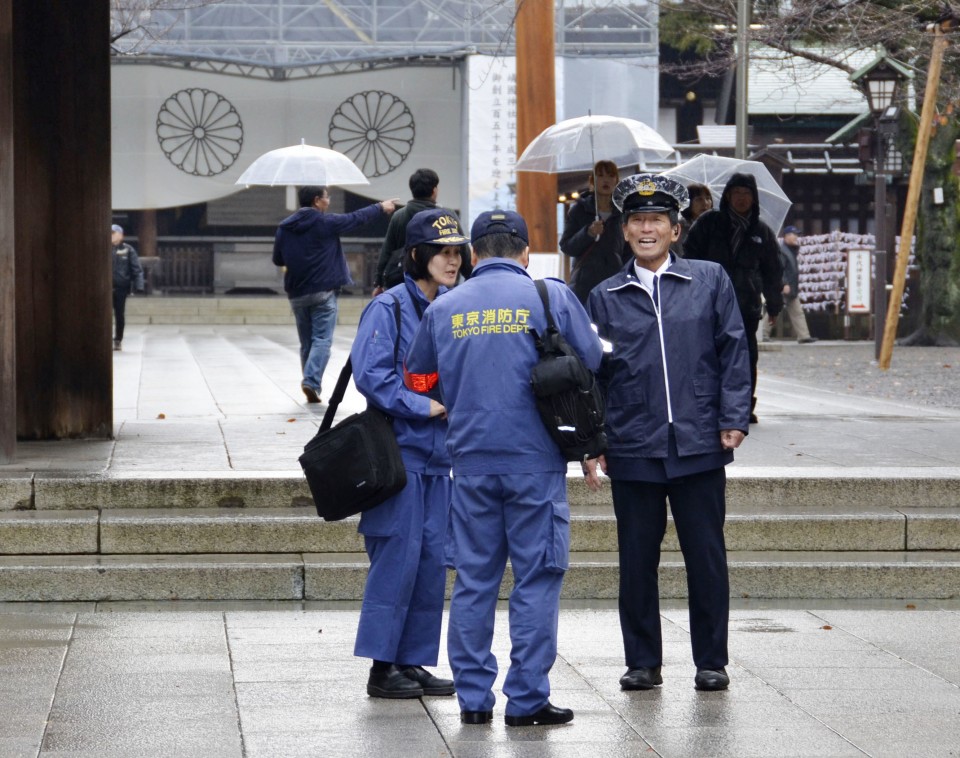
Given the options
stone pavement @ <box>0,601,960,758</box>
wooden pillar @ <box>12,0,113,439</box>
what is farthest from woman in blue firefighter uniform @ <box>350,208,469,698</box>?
wooden pillar @ <box>12,0,113,439</box>

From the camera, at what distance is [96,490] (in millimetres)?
7781

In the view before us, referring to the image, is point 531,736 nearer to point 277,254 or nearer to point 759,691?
point 759,691

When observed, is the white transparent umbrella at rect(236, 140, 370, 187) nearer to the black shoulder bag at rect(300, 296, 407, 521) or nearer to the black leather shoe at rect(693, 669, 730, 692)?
the black shoulder bag at rect(300, 296, 407, 521)

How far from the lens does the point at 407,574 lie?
5383 millimetres

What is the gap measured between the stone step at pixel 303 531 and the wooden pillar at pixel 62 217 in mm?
2299

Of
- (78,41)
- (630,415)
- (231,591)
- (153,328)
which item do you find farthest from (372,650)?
(153,328)

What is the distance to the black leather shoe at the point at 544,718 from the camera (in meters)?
4.98

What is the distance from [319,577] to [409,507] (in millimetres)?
1936

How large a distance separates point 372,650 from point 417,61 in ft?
79.1

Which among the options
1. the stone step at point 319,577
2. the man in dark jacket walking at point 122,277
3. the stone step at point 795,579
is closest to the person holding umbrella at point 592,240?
the stone step at point 319,577

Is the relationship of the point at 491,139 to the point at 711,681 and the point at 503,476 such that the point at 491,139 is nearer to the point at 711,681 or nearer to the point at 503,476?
the point at 711,681

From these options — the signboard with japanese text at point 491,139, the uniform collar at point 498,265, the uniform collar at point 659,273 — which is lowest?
Result: the uniform collar at point 659,273

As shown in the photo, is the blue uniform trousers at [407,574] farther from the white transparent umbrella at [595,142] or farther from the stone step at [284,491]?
the white transparent umbrella at [595,142]

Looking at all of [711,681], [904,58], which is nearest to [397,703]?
[711,681]
